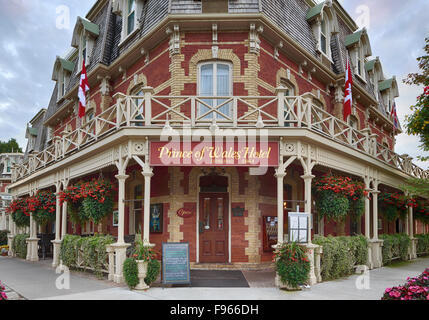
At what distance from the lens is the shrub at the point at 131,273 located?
9023mm

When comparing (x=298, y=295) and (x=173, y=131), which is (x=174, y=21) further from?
(x=298, y=295)

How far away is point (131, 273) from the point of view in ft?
29.6

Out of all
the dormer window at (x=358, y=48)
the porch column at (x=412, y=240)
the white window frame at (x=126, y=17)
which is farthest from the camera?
the dormer window at (x=358, y=48)

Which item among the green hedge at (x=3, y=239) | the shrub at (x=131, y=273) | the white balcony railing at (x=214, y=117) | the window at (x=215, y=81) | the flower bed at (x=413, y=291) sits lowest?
the green hedge at (x=3, y=239)

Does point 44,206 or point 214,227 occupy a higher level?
point 44,206

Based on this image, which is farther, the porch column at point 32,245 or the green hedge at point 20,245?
the green hedge at point 20,245

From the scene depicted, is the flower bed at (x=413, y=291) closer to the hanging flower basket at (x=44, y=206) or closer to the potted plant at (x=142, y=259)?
the potted plant at (x=142, y=259)

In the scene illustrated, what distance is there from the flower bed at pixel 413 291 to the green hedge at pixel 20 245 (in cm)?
1729

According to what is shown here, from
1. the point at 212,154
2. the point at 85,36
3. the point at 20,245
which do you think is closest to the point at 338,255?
the point at 212,154

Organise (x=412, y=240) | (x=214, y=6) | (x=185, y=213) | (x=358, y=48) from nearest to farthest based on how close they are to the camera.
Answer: (x=185, y=213), (x=214, y=6), (x=412, y=240), (x=358, y=48)

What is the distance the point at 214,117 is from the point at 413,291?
6.22 metres

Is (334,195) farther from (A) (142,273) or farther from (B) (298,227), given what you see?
(A) (142,273)

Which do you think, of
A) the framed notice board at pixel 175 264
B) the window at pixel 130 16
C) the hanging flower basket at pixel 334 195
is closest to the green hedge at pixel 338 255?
the hanging flower basket at pixel 334 195

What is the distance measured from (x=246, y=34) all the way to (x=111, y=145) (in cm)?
597
